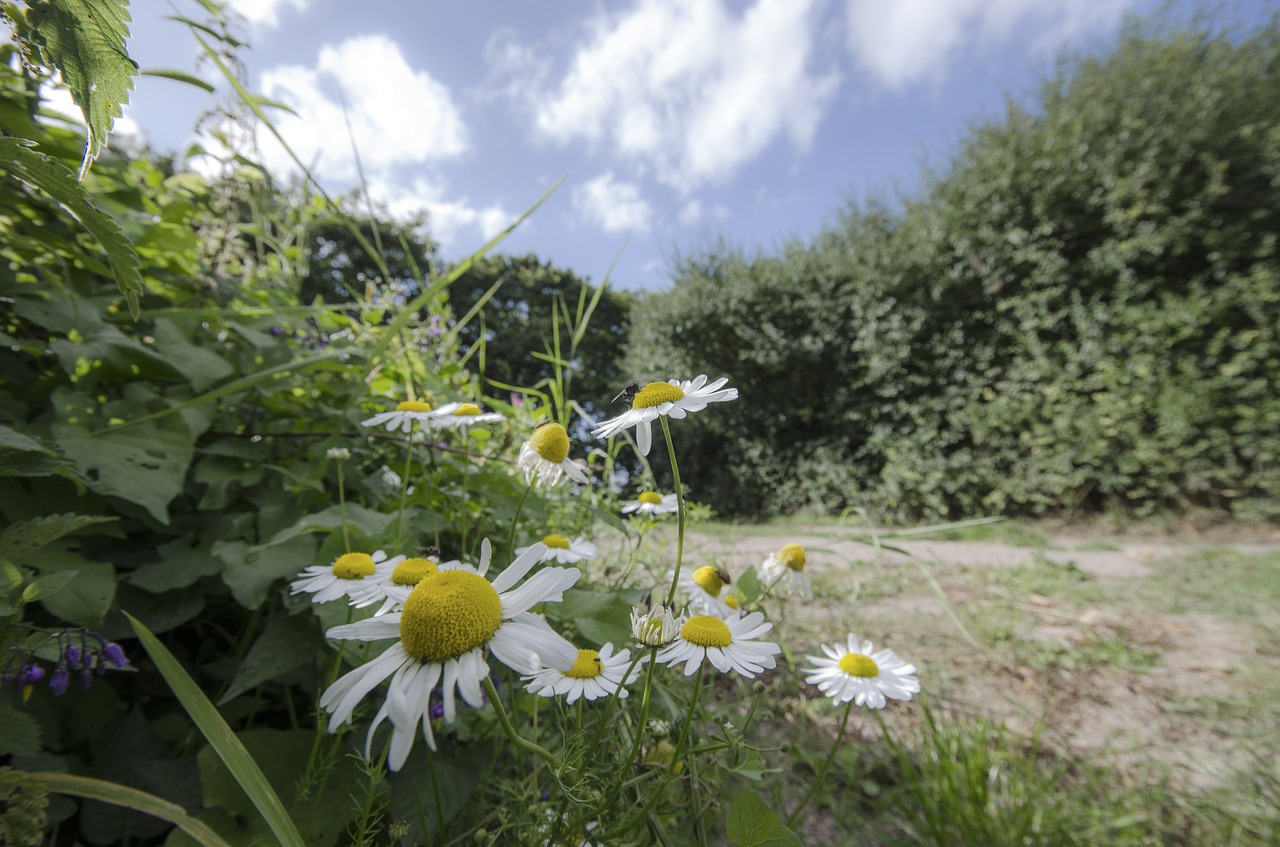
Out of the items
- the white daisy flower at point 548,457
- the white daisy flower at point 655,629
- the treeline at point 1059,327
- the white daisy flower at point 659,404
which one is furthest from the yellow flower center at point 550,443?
the treeline at point 1059,327

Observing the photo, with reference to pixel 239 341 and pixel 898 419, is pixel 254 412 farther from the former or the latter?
pixel 898 419

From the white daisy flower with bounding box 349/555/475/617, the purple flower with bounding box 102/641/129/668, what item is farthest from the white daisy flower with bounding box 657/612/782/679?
the purple flower with bounding box 102/641/129/668

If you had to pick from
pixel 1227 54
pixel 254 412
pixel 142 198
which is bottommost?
pixel 254 412

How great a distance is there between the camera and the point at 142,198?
3.91 ft

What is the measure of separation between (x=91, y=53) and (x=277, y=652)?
71 centimetres

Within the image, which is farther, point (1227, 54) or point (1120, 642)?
point (1227, 54)

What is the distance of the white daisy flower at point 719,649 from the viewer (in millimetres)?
549

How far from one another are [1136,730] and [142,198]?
11.1 ft

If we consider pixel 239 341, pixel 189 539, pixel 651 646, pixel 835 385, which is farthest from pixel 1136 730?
pixel 835 385

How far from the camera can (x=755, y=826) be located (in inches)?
20.0

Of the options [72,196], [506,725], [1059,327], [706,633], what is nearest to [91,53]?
[72,196]

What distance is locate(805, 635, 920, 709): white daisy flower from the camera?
73 cm

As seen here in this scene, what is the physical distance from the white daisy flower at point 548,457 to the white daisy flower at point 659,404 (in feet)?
0.50

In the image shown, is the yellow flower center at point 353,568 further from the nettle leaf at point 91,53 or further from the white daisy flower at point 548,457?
the nettle leaf at point 91,53
